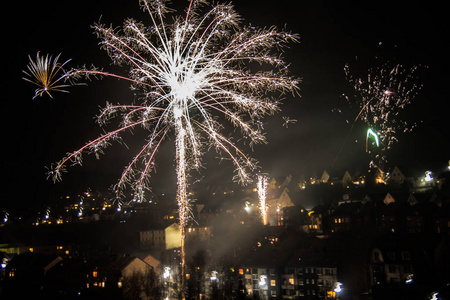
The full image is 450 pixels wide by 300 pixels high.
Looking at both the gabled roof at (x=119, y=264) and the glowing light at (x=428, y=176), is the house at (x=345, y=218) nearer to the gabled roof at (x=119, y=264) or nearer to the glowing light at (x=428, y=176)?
the glowing light at (x=428, y=176)

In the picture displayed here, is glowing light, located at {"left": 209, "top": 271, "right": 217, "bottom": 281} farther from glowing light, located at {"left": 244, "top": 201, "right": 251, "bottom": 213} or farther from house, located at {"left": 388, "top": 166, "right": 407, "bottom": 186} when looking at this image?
house, located at {"left": 388, "top": 166, "right": 407, "bottom": 186}

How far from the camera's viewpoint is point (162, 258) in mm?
33281

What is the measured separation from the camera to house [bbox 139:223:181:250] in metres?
41.3

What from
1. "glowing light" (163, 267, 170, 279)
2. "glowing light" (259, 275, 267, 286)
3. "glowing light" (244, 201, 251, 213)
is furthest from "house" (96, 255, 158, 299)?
"glowing light" (244, 201, 251, 213)

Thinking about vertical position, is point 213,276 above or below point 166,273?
below

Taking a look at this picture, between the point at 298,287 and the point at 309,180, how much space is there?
106ft

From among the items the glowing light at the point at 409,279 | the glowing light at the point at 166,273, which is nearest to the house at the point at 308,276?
the glowing light at the point at 409,279

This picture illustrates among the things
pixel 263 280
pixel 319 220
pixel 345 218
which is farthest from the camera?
pixel 319 220

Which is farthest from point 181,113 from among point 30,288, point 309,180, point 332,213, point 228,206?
point 309,180

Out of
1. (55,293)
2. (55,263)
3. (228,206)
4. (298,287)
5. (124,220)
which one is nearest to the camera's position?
(55,293)

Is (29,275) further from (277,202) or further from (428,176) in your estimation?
(428,176)

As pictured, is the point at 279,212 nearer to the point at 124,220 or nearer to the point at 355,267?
the point at 355,267

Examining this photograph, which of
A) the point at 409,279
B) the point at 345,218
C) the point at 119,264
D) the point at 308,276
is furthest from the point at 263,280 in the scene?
the point at 119,264

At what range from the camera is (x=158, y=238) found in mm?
41906
